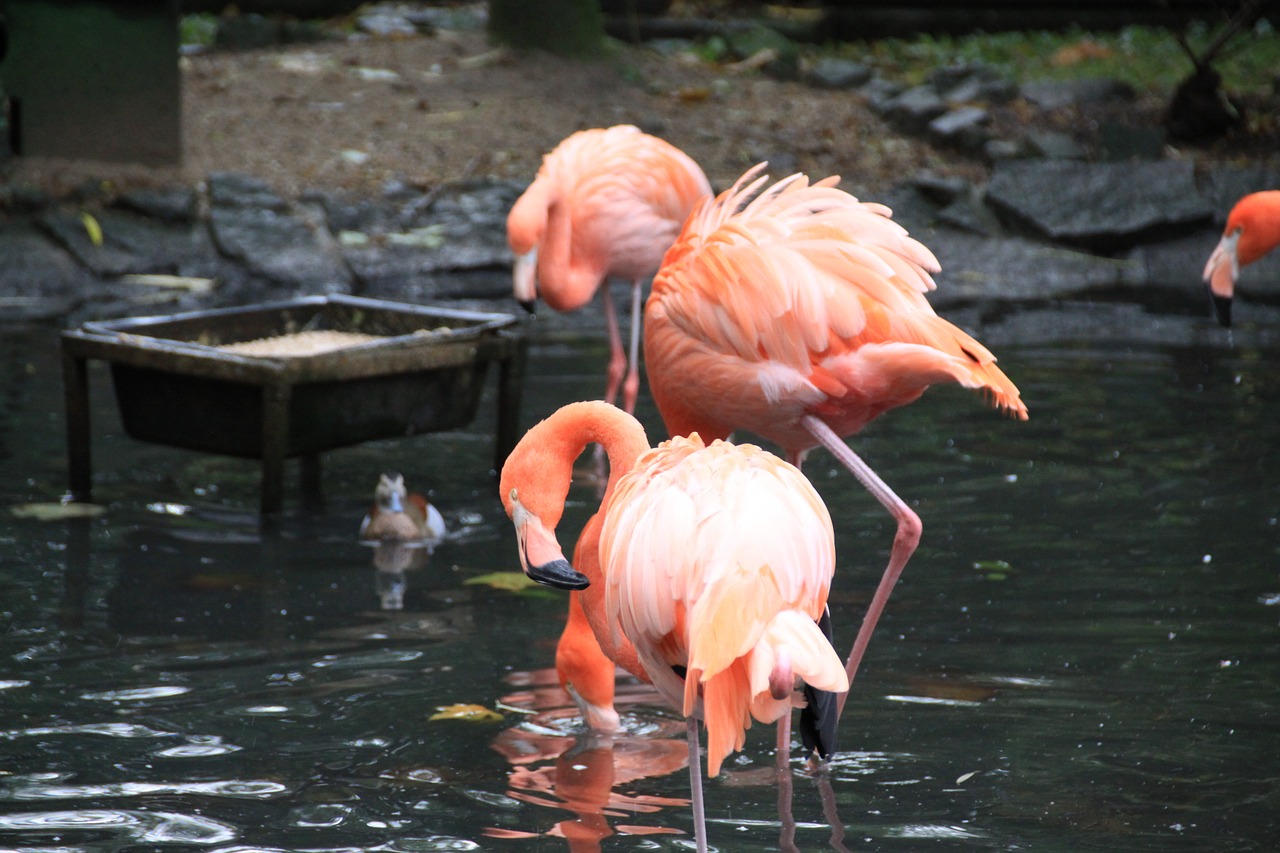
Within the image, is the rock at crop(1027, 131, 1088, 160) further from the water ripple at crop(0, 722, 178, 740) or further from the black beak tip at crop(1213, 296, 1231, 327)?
the water ripple at crop(0, 722, 178, 740)

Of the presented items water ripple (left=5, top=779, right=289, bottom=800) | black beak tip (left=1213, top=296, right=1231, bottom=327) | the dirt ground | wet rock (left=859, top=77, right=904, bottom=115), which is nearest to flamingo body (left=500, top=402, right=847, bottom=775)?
water ripple (left=5, top=779, right=289, bottom=800)

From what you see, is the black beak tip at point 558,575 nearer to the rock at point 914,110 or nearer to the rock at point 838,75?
the rock at point 914,110

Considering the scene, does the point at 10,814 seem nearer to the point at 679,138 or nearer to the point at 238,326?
the point at 238,326

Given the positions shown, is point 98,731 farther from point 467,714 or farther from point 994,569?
point 994,569

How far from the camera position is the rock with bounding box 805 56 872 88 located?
36.0 feet

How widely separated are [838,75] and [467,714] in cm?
845

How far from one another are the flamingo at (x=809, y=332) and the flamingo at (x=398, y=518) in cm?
116

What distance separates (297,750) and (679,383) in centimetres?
123

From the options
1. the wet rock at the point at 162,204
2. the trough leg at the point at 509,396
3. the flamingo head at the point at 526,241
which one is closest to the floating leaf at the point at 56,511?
the trough leg at the point at 509,396

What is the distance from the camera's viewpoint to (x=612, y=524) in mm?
2674

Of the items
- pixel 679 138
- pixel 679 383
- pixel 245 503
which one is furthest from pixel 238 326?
pixel 679 138

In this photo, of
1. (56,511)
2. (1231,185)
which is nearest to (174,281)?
(56,511)

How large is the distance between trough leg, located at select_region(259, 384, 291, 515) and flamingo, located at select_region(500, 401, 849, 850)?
6.12 feet

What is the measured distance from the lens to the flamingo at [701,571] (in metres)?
2.36
